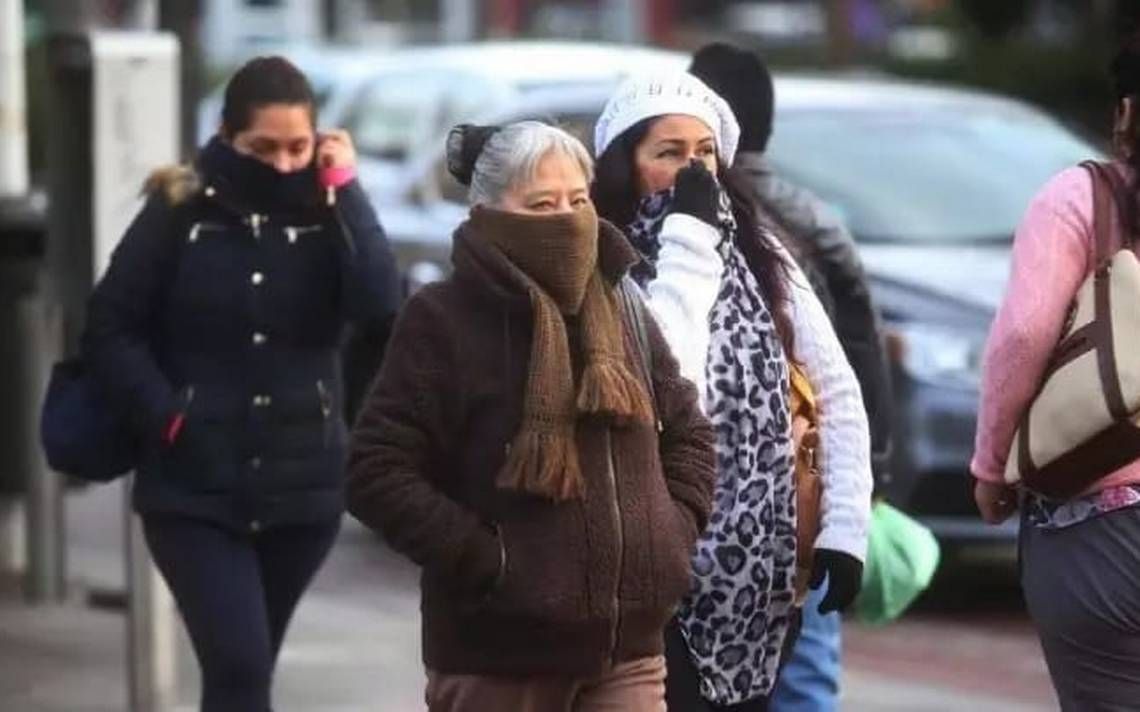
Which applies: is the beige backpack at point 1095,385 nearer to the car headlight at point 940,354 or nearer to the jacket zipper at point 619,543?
the jacket zipper at point 619,543

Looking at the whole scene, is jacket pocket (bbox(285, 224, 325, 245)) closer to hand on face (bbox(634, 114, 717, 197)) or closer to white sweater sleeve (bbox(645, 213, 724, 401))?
hand on face (bbox(634, 114, 717, 197))

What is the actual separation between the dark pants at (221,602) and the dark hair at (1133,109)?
2.34m

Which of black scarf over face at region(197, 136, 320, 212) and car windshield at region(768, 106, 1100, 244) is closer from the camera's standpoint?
black scarf over face at region(197, 136, 320, 212)

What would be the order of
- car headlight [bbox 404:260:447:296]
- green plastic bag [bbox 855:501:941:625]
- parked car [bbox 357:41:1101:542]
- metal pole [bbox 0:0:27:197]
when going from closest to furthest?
1. green plastic bag [bbox 855:501:941:625]
2. parked car [bbox 357:41:1101:542]
3. metal pole [bbox 0:0:27:197]
4. car headlight [bbox 404:260:447:296]

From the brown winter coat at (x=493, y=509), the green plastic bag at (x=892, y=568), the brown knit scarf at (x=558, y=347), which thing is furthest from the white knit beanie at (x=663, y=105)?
the green plastic bag at (x=892, y=568)

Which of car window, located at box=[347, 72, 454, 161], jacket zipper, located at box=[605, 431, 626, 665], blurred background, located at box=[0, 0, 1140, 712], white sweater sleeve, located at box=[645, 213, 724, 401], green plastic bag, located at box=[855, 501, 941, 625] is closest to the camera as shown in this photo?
jacket zipper, located at box=[605, 431, 626, 665]

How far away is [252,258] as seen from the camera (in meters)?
6.52

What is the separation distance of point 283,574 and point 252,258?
717 mm

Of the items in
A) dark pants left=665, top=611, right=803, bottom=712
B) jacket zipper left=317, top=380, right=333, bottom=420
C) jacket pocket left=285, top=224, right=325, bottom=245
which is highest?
jacket pocket left=285, top=224, right=325, bottom=245

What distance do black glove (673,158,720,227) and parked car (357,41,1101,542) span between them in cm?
417

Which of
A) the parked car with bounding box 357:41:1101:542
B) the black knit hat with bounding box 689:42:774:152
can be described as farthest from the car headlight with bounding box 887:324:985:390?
the black knit hat with bounding box 689:42:774:152

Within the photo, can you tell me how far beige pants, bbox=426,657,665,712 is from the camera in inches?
186

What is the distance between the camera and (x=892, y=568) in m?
6.23

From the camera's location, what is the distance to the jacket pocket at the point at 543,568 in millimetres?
4629
